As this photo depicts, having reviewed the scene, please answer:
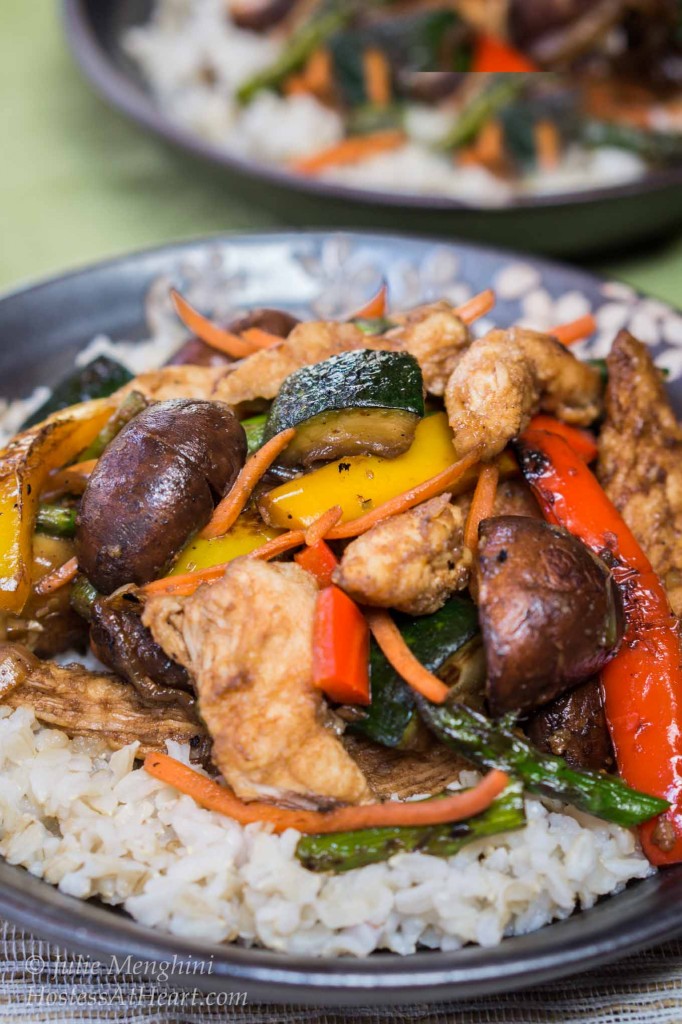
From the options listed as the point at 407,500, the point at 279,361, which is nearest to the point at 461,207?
the point at 279,361

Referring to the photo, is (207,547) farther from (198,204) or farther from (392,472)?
(198,204)

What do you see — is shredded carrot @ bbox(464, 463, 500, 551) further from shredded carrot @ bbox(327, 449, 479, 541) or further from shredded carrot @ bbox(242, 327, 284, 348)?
shredded carrot @ bbox(242, 327, 284, 348)

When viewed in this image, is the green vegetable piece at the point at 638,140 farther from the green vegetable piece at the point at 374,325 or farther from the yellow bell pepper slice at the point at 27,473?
the yellow bell pepper slice at the point at 27,473

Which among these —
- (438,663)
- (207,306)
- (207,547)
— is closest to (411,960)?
(438,663)

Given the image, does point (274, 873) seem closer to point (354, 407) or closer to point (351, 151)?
point (354, 407)

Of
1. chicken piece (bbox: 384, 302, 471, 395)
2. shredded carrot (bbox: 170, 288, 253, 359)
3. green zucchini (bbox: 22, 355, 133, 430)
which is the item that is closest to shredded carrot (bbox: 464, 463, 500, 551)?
chicken piece (bbox: 384, 302, 471, 395)

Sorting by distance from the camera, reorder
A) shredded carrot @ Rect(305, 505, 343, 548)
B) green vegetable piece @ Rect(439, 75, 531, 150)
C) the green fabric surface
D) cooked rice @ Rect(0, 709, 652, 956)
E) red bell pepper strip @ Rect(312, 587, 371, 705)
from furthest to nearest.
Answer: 1. green vegetable piece @ Rect(439, 75, 531, 150)
2. the green fabric surface
3. shredded carrot @ Rect(305, 505, 343, 548)
4. red bell pepper strip @ Rect(312, 587, 371, 705)
5. cooked rice @ Rect(0, 709, 652, 956)

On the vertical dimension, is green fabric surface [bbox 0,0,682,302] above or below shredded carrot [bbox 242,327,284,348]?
below

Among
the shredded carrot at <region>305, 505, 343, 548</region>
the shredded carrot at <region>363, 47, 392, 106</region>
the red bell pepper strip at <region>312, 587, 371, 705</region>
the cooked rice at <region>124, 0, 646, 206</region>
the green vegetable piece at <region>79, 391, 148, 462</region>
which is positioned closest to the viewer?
the red bell pepper strip at <region>312, 587, 371, 705</region>
